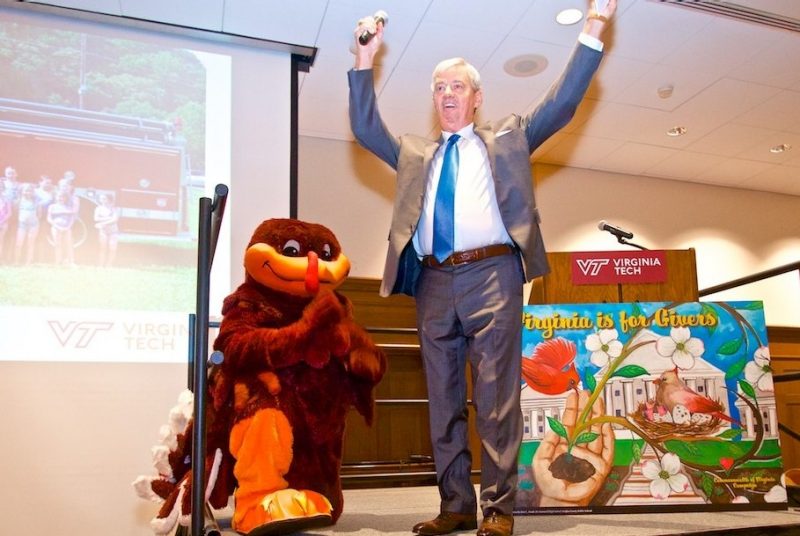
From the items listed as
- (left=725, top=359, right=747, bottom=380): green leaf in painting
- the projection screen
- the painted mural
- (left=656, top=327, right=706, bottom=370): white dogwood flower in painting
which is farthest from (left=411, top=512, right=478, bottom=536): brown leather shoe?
the projection screen

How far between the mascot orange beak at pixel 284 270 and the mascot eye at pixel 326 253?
10 centimetres

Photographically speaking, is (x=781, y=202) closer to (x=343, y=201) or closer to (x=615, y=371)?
(x=343, y=201)

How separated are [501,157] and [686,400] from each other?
1071 mm

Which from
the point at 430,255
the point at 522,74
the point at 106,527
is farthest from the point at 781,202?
the point at 106,527

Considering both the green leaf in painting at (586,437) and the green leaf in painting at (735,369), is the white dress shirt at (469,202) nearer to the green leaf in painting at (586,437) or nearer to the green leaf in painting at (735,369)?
the green leaf in painting at (586,437)

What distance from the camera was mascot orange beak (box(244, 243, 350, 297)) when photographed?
1.96m

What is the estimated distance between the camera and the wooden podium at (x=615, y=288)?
2.58 meters

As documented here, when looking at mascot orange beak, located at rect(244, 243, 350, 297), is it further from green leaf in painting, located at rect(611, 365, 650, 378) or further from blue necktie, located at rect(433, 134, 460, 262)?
green leaf in painting, located at rect(611, 365, 650, 378)

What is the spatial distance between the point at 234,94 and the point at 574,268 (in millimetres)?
2193

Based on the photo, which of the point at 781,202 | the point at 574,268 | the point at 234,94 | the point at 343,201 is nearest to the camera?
the point at 574,268

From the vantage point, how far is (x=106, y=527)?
10.5 ft

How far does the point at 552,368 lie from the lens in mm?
2312

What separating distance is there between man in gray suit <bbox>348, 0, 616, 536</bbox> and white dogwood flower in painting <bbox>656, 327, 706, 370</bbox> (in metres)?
0.68

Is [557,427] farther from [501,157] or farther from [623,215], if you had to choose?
[623,215]
